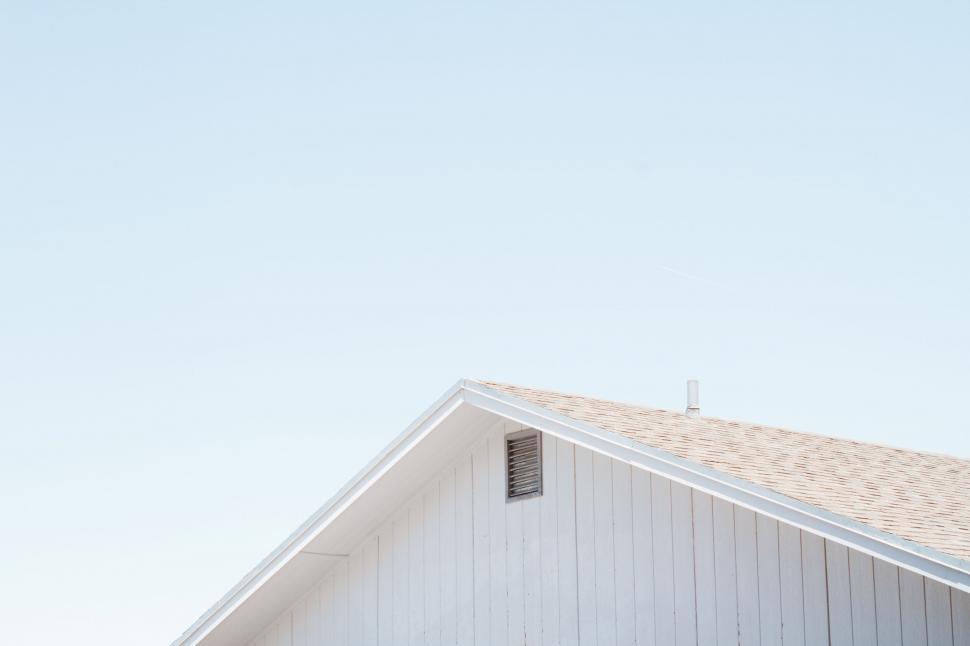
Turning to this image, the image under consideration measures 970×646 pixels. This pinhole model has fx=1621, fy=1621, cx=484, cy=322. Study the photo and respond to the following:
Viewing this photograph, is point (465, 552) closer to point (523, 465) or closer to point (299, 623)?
point (523, 465)

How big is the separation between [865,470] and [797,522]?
12.1ft

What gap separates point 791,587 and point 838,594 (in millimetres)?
413

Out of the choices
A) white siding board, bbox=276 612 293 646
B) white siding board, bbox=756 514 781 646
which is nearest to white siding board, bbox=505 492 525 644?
white siding board, bbox=756 514 781 646

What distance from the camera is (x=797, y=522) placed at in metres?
11.0

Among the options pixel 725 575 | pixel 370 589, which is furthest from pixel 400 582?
pixel 725 575

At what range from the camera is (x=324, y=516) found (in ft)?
48.5

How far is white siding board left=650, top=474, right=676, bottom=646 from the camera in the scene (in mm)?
12969

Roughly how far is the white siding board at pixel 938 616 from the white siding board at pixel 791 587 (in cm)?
103

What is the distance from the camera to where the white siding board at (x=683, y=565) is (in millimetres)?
12797

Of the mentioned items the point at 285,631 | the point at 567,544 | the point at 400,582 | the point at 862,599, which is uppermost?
the point at 567,544

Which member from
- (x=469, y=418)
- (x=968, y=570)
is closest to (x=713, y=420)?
(x=469, y=418)

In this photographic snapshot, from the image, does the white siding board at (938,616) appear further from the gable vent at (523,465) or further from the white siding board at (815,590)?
the gable vent at (523,465)

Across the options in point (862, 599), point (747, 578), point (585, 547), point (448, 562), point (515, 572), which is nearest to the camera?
point (862, 599)

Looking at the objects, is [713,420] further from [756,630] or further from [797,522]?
[797,522]
